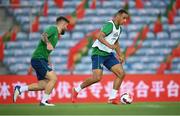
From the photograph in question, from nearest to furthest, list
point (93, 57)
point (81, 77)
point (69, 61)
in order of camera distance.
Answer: point (93, 57) < point (81, 77) < point (69, 61)

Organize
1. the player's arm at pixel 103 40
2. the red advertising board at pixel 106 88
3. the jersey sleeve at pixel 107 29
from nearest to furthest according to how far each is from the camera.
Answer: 1. the player's arm at pixel 103 40
2. the jersey sleeve at pixel 107 29
3. the red advertising board at pixel 106 88

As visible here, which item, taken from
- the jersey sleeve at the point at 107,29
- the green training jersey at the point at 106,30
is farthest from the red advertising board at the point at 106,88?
the jersey sleeve at the point at 107,29

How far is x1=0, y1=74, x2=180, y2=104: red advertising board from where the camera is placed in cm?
1414

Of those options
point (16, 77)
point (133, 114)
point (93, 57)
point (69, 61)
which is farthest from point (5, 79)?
point (133, 114)

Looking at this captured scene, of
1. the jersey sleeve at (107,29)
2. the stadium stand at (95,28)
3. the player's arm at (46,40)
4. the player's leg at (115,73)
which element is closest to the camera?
the player's arm at (46,40)


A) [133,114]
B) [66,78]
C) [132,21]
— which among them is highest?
[132,21]

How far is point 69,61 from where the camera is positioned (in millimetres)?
16188

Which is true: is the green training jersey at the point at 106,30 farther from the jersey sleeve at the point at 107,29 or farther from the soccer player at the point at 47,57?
the soccer player at the point at 47,57

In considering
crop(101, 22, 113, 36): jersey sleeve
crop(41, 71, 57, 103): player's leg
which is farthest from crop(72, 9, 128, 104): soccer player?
crop(41, 71, 57, 103): player's leg

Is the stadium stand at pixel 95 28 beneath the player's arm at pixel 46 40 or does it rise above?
above

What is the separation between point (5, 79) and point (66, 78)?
137 centimetres

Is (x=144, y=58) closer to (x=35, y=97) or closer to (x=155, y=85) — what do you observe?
(x=155, y=85)

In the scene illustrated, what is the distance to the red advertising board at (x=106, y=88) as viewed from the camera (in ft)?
46.4

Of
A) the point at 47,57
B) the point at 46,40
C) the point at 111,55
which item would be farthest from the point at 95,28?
the point at 46,40
